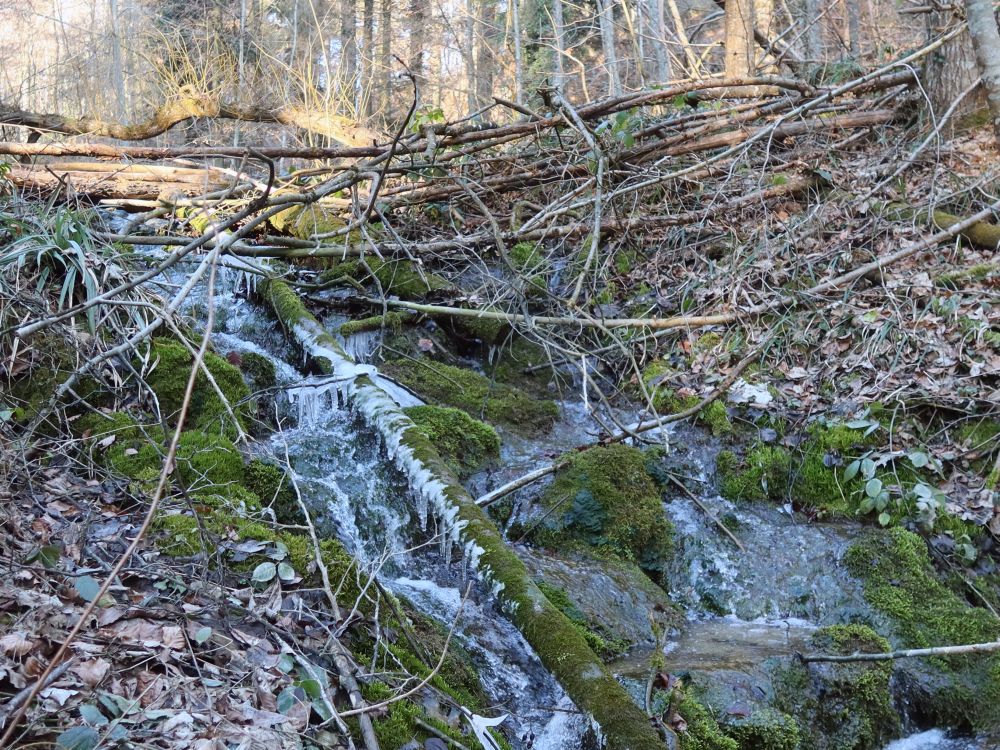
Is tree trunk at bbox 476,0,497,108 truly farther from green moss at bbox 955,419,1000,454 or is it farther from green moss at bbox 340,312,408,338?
green moss at bbox 955,419,1000,454

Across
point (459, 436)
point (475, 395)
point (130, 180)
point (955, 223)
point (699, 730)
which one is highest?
point (130, 180)

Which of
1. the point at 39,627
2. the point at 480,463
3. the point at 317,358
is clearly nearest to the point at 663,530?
the point at 480,463

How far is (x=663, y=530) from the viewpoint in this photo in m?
4.91

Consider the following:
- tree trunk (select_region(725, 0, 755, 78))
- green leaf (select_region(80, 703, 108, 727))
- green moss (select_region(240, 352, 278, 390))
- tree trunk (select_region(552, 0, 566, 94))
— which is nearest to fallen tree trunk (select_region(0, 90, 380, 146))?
tree trunk (select_region(552, 0, 566, 94))

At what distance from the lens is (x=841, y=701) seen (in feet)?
12.2

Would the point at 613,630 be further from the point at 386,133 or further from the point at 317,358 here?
the point at 386,133

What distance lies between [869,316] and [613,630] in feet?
10.5

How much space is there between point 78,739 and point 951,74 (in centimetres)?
802

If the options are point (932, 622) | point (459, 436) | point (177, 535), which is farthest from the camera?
point (459, 436)

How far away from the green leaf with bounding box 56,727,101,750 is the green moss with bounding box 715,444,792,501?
417 cm

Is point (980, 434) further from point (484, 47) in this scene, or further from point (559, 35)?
point (484, 47)

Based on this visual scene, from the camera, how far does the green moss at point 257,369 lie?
593 centimetres

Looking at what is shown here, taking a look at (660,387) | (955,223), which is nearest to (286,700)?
(660,387)

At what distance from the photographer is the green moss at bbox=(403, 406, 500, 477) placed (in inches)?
209
